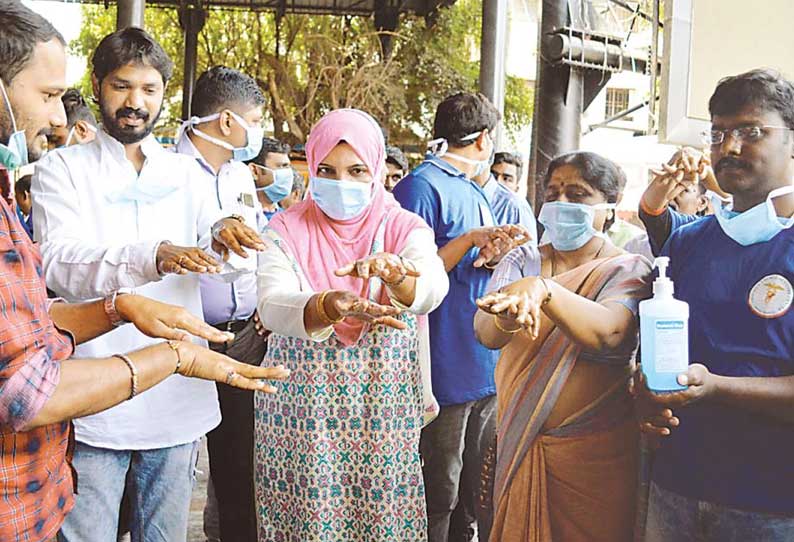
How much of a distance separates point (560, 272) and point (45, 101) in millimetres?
1402

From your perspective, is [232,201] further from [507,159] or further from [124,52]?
[507,159]

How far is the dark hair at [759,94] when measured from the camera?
6.10 feet

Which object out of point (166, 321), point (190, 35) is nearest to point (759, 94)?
point (166, 321)

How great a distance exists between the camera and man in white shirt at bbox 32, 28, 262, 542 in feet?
7.48

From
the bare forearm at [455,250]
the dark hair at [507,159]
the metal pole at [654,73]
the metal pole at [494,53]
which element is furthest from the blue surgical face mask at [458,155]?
the metal pole at [494,53]

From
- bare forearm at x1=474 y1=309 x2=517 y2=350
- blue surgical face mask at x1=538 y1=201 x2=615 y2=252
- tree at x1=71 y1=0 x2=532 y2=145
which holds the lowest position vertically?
bare forearm at x1=474 y1=309 x2=517 y2=350

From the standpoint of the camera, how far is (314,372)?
8.07ft

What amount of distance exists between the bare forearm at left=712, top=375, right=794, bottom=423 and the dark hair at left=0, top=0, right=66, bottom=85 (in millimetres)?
1642

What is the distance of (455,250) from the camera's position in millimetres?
3188

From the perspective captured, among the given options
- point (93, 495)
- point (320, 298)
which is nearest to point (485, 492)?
point (320, 298)

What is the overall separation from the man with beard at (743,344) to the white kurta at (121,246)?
1.32 metres

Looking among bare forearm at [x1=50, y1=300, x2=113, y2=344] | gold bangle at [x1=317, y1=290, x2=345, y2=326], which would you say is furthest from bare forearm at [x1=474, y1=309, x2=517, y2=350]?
bare forearm at [x1=50, y1=300, x2=113, y2=344]

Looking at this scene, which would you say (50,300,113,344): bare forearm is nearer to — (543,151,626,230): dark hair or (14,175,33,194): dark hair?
(543,151,626,230): dark hair

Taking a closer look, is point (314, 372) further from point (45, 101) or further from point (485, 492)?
point (45, 101)
